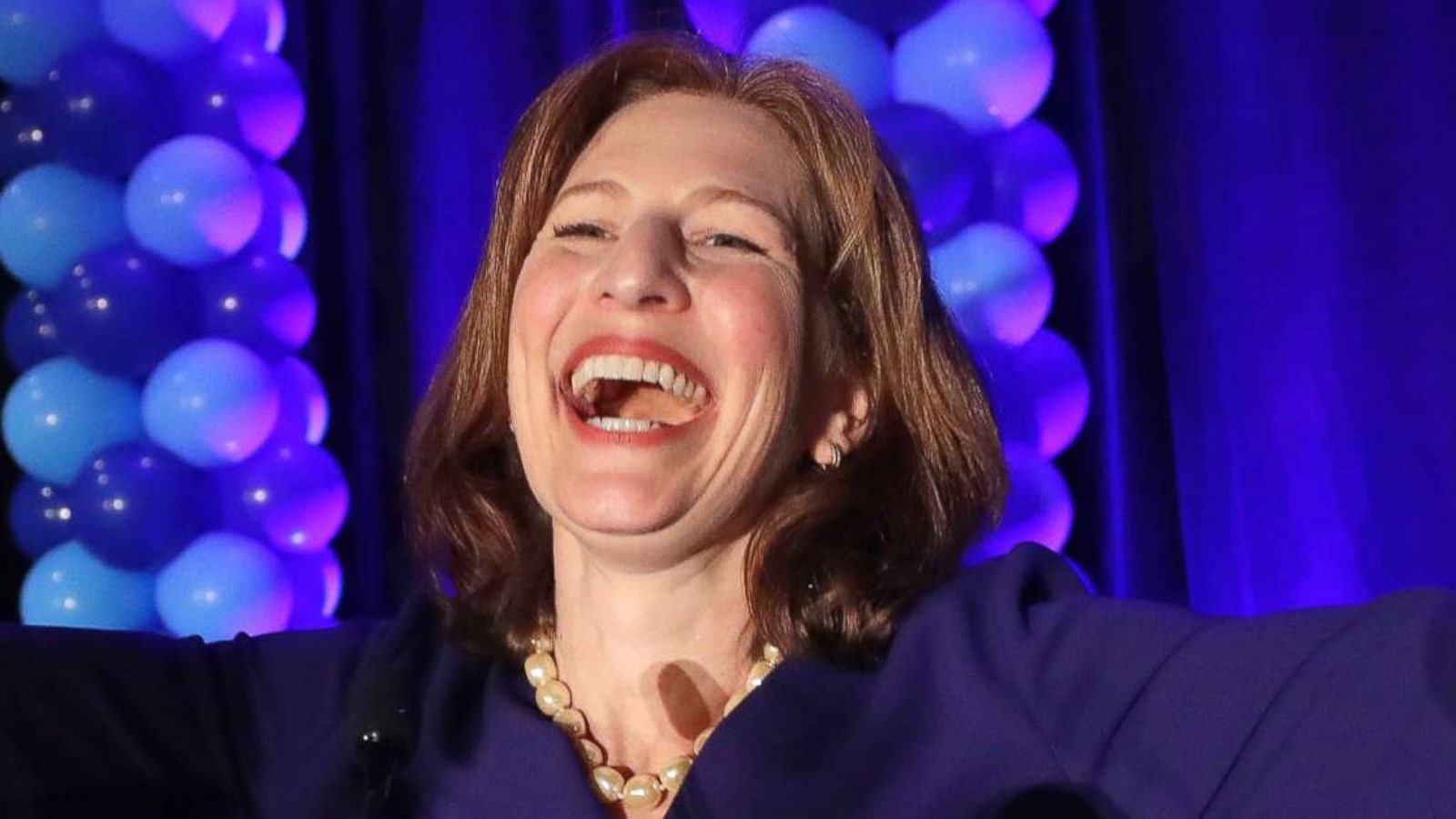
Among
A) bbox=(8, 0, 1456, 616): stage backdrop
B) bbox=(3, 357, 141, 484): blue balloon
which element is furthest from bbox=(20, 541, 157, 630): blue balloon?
bbox=(8, 0, 1456, 616): stage backdrop

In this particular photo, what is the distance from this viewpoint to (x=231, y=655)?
147cm

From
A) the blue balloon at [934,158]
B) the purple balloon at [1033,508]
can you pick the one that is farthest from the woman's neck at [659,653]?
the blue balloon at [934,158]

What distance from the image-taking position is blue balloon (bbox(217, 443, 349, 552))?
2715 mm

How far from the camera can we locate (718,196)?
1.40m

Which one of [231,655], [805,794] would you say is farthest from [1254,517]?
[231,655]

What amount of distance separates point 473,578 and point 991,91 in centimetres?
127

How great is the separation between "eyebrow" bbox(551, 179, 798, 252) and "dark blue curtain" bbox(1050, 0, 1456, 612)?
1.34 m

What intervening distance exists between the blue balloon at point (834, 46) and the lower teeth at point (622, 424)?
111 centimetres

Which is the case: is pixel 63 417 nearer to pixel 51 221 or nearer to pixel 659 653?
pixel 51 221

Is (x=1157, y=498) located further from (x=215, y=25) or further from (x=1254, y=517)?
(x=215, y=25)

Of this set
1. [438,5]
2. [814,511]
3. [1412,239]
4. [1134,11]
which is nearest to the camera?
[814,511]

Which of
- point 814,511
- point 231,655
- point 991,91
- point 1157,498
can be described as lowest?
point 1157,498

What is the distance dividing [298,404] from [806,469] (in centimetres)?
155

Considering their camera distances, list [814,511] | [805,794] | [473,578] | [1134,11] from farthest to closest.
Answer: [1134,11], [473,578], [814,511], [805,794]
